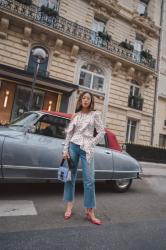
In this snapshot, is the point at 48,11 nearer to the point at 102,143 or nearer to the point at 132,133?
the point at 132,133

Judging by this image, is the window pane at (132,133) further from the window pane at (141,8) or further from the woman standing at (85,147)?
the woman standing at (85,147)

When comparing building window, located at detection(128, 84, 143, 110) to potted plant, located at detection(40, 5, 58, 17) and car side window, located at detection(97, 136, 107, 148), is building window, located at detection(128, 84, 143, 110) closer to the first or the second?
potted plant, located at detection(40, 5, 58, 17)

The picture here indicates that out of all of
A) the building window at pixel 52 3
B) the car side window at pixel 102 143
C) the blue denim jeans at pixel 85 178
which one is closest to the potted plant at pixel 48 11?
the building window at pixel 52 3

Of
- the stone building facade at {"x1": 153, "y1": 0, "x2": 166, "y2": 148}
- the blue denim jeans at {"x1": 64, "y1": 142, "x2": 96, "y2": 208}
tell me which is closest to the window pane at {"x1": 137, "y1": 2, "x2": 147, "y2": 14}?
the stone building facade at {"x1": 153, "y1": 0, "x2": 166, "y2": 148}

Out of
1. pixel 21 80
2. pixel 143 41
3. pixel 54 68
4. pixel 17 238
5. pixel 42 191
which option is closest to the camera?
pixel 17 238

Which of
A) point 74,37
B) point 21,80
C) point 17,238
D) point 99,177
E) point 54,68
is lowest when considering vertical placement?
point 17,238

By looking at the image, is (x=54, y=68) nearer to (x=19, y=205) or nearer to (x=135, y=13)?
(x=135, y=13)

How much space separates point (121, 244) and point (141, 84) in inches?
655

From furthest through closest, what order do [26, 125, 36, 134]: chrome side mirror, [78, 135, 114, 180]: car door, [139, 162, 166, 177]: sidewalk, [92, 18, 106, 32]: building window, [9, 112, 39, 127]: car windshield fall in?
1. [92, 18, 106, 32]: building window
2. [139, 162, 166, 177]: sidewalk
3. [78, 135, 114, 180]: car door
4. [9, 112, 39, 127]: car windshield
5. [26, 125, 36, 134]: chrome side mirror

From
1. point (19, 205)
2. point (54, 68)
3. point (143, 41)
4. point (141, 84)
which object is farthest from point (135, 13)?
point (19, 205)

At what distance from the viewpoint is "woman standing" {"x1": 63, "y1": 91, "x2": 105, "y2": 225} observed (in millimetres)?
3242

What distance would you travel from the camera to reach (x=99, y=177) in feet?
15.9

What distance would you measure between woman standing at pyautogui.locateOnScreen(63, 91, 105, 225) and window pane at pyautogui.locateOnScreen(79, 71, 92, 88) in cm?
1219

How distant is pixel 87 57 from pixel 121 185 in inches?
462
